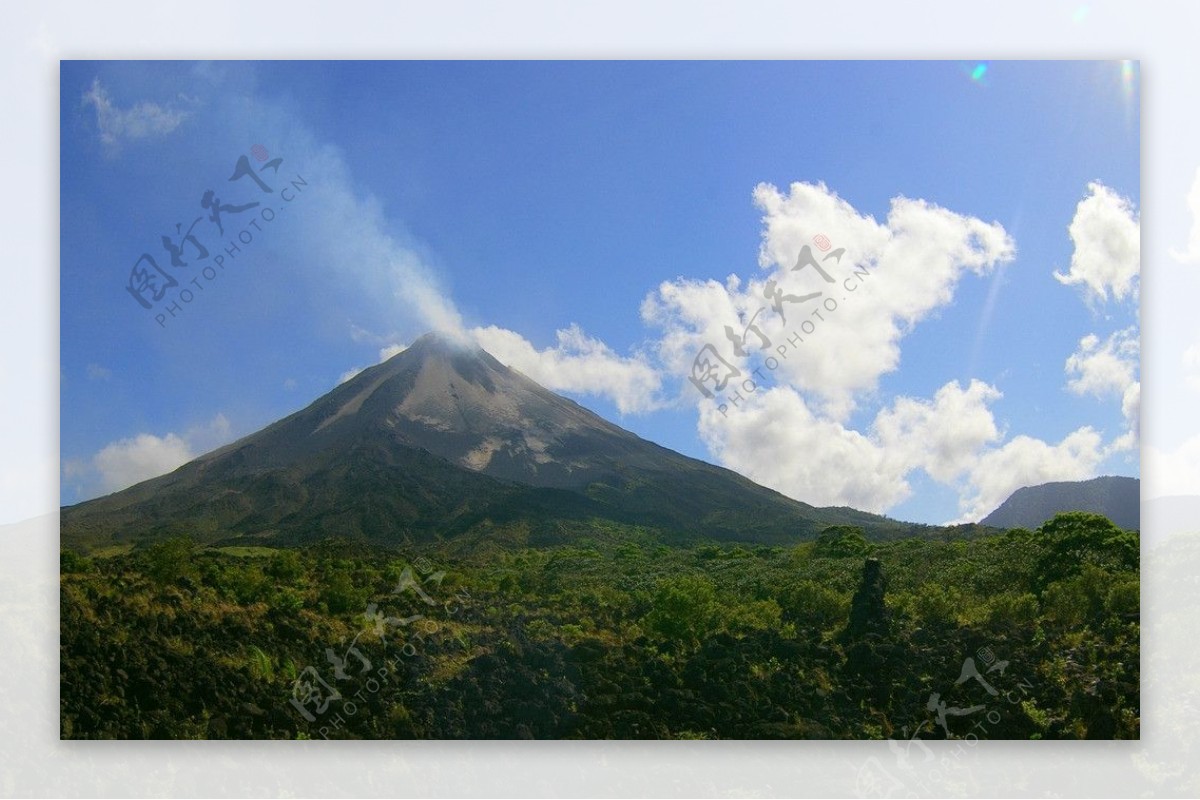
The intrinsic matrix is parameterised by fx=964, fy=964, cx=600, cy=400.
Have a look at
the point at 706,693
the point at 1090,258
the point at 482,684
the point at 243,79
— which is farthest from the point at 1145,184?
the point at 243,79

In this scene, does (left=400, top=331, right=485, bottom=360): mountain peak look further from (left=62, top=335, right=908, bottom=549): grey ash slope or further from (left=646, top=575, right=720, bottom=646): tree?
(left=646, top=575, right=720, bottom=646): tree

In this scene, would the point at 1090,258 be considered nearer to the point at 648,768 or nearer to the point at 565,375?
the point at 565,375

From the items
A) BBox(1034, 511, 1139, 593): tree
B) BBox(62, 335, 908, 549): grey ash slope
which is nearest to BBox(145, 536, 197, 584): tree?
BBox(62, 335, 908, 549): grey ash slope

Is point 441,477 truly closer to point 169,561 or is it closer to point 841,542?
point 169,561

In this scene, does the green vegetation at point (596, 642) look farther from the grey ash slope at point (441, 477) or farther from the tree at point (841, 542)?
the grey ash slope at point (441, 477)

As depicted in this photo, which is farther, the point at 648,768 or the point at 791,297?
the point at 791,297
